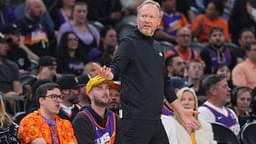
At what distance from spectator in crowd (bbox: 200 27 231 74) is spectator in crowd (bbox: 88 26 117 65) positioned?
5.20 ft

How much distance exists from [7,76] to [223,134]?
3640 mm

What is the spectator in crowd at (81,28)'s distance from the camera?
14.4m

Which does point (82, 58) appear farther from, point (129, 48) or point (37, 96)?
point (129, 48)

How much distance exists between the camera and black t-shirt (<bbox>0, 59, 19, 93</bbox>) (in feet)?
41.3

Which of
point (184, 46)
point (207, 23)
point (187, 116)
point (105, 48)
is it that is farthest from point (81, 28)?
point (187, 116)

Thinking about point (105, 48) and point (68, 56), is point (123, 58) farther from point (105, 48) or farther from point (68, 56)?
point (105, 48)

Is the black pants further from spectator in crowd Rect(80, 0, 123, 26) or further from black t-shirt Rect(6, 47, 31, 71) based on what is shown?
spectator in crowd Rect(80, 0, 123, 26)

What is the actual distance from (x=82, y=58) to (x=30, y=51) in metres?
0.85

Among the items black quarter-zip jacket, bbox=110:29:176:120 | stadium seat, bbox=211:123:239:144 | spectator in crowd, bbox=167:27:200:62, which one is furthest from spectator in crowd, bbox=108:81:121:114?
spectator in crowd, bbox=167:27:200:62

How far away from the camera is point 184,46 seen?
14.9m

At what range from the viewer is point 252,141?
10820mm

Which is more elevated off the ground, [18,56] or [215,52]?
[18,56]

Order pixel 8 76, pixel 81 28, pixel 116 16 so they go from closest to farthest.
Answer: pixel 8 76
pixel 81 28
pixel 116 16

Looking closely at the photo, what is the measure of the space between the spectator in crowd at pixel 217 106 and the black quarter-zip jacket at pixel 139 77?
2.96m
